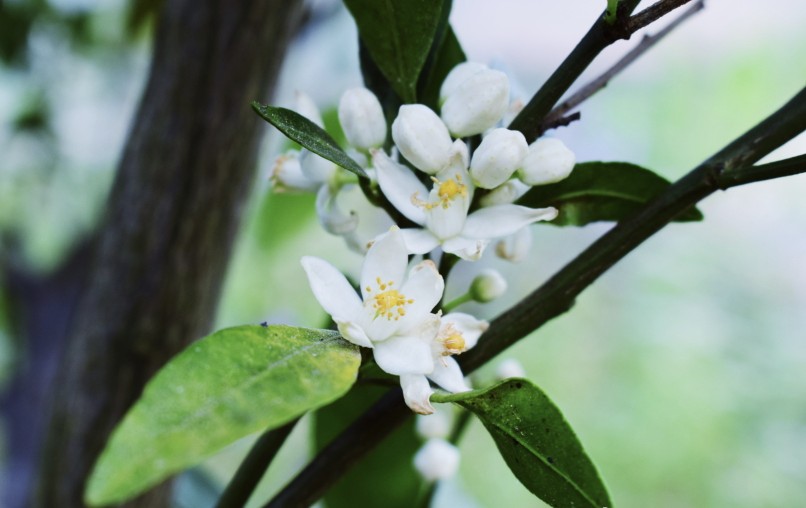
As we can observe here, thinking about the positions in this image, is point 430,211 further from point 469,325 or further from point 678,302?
point 678,302

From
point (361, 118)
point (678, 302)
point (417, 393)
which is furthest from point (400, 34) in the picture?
point (678, 302)

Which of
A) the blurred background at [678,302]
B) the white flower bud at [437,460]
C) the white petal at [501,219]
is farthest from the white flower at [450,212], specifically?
the blurred background at [678,302]

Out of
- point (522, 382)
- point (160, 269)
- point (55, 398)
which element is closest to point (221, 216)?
point (160, 269)

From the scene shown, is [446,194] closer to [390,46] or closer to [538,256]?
[390,46]

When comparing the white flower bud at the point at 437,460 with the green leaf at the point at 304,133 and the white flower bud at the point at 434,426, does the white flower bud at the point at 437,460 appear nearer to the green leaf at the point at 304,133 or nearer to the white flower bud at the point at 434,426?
the white flower bud at the point at 434,426

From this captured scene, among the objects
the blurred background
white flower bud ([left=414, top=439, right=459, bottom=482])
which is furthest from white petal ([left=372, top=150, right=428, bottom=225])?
the blurred background
